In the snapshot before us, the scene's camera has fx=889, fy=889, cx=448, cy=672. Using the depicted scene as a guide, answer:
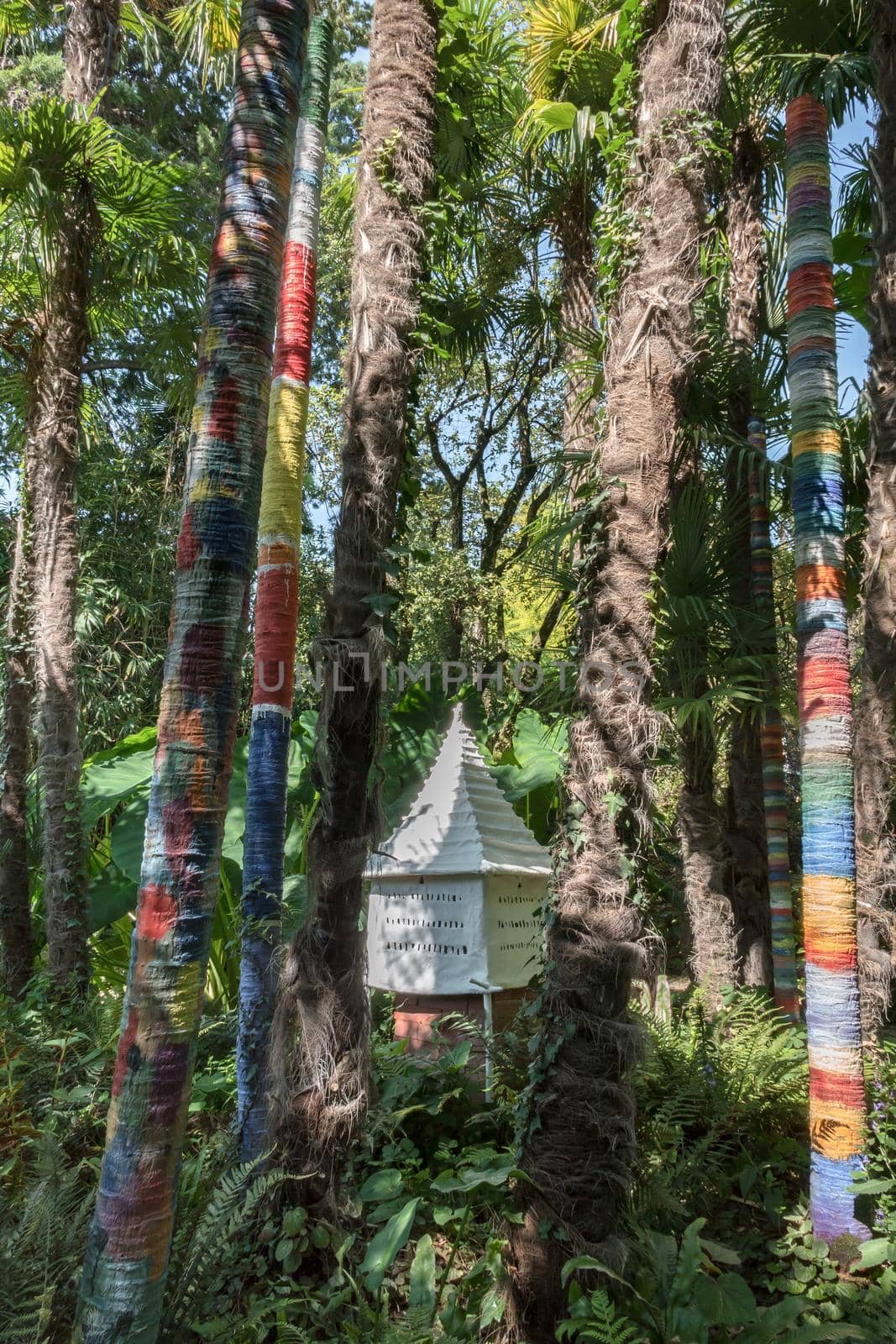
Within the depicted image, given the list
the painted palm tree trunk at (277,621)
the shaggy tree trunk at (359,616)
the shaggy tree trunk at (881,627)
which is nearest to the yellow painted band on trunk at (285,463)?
the painted palm tree trunk at (277,621)

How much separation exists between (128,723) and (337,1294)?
331 inches

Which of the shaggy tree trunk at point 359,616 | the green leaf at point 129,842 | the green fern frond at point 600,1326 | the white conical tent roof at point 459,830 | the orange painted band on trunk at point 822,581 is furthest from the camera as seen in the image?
the green leaf at point 129,842

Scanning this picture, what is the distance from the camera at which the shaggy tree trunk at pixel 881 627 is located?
4.17m

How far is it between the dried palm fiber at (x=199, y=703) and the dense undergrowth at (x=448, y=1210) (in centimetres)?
32

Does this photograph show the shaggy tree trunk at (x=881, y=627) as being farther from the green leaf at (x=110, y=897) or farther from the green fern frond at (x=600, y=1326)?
the green leaf at (x=110, y=897)

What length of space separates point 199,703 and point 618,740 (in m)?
1.59

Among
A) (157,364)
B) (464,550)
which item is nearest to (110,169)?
(157,364)

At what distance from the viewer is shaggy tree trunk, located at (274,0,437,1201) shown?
329 centimetres

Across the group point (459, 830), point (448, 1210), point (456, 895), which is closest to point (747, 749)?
point (459, 830)

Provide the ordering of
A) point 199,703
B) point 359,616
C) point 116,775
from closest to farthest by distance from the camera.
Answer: point 199,703, point 359,616, point 116,775

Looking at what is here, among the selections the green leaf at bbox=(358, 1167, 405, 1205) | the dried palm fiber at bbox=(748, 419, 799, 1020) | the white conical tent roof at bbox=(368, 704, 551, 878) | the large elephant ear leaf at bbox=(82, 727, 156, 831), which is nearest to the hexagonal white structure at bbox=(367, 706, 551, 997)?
the white conical tent roof at bbox=(368, 704, 551, 878)

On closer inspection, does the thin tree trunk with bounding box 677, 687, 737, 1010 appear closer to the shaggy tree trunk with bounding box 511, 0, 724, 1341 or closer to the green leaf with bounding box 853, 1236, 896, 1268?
the green leaf with bounding box 853, 1236, 896, 1268

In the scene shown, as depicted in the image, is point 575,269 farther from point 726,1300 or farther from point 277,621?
point 726,1300

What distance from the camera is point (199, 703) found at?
1.92 meters
